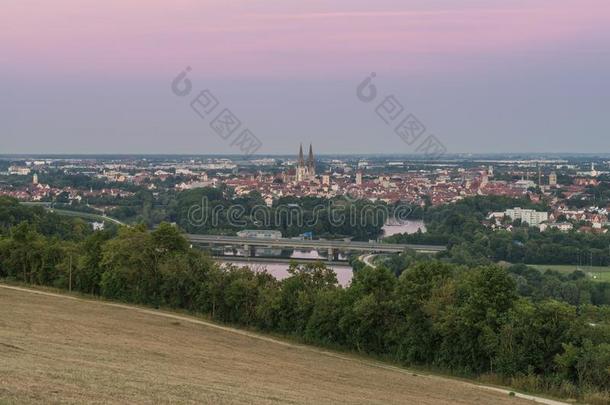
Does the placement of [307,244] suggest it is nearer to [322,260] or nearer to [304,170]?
[322,260]

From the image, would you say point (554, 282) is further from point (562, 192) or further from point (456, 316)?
point (562, 192)

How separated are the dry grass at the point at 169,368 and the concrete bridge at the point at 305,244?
47.1 metres

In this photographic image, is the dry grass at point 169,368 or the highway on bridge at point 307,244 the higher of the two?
the dry grass at point 169,368

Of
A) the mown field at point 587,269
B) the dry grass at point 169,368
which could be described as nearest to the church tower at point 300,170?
the mown field at point 587,269

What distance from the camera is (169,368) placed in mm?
15586

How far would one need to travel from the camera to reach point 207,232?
297ft

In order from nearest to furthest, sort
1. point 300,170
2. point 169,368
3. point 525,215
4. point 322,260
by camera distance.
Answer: point 169,368 → point 322,260 → point 525,215 → point 300,170

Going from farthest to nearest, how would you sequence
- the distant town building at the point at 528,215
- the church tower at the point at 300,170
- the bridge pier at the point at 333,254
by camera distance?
the church tower at the point at 300,170 → the distant town building at the point at 528,215 → the bridge pier at the point at 333,254

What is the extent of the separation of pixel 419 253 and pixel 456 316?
44.3 metres

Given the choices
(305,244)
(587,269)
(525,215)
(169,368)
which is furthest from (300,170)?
(169,368)

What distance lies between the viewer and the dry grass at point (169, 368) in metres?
12.0

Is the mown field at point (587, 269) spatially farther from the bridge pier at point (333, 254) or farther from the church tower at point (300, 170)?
the church tower at point (300, 170)

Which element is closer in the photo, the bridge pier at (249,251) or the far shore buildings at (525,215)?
the bridge pier at (249,251)

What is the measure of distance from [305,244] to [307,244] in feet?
0.74
